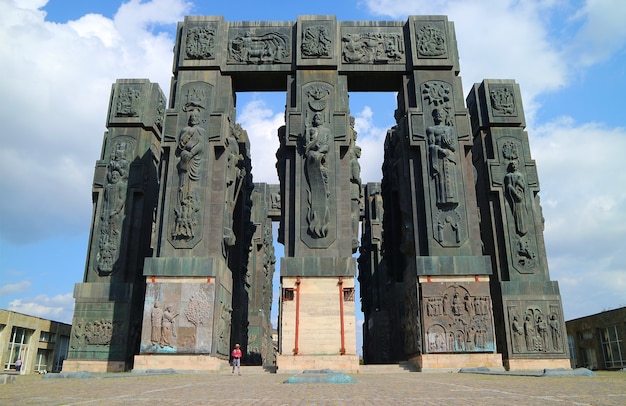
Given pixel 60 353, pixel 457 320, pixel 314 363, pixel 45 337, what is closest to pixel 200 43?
pixel 314 363

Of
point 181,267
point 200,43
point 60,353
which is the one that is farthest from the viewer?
point 60,353

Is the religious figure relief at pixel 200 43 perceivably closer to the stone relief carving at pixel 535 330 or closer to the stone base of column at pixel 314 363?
the stone base of column at pixel 314 363

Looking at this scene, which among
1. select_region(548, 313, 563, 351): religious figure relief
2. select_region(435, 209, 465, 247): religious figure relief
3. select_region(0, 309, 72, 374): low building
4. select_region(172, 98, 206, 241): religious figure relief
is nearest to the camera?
select_region(435, 209, 465, 247): religious figure relief

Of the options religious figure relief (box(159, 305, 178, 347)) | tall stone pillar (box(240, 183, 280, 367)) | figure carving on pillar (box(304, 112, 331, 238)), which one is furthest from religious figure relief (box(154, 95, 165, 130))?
religious figure relief (box(159, 305, 178, 347))

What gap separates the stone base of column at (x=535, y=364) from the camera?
1986cm

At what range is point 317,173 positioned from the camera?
20312mm

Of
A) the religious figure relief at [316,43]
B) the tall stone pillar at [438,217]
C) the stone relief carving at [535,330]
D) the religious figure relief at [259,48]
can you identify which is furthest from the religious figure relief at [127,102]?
the stone relief carving at [535,330]

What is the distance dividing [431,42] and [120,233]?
16.8 metres

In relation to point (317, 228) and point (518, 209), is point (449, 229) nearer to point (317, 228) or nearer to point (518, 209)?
point (518, 209)

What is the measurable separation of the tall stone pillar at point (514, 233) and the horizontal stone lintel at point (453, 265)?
2.78 metres

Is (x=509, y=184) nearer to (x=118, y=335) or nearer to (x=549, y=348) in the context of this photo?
(x=549, y=348)

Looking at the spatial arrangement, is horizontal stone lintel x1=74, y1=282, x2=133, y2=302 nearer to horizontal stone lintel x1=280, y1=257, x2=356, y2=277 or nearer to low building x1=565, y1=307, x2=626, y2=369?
horizontal stone lintel x1=280, y1=257, x2=356, y2=277

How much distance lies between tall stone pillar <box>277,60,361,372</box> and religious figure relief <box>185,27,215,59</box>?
412 cm

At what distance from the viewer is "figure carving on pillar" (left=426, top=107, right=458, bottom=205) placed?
19969mm
